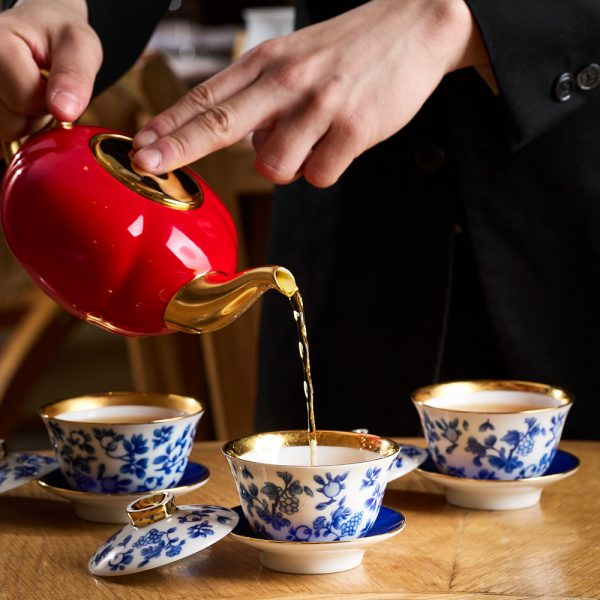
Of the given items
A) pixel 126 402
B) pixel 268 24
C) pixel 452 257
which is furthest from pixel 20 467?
pixel 268 24

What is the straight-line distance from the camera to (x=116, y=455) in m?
0.87

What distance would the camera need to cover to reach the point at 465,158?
113cm

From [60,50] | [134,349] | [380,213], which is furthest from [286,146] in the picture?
[134,349]

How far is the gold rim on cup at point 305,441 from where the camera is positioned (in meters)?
0.79

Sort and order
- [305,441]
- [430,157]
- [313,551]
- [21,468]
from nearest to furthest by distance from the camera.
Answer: [313,551] < [305,441] < [21,468] < [430,157]

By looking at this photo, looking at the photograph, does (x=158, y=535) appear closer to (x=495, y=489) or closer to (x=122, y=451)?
(x=122, y=451)

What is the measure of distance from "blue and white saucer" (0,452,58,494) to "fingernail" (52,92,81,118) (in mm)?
310

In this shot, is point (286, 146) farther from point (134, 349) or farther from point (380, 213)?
point (134, 349)

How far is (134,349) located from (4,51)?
149 cm

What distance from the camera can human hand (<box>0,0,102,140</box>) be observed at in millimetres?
927

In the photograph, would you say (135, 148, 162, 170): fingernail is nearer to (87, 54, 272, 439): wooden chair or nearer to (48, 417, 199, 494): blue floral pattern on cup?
(48, 417, 199, 494): blue floral pattern on cup

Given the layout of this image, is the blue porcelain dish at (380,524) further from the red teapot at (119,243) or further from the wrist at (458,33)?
the wrist at (458,33)

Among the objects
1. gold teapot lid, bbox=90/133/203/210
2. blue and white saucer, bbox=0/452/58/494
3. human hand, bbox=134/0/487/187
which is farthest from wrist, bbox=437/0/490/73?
blue and white saucer, bbox=0/452/58/494

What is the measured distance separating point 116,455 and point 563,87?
21.2 inches
